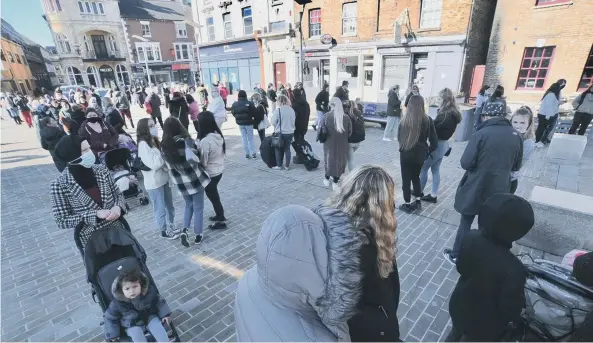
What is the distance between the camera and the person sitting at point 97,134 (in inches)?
207

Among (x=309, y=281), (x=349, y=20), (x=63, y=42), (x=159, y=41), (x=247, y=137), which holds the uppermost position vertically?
(x=159, y=41)

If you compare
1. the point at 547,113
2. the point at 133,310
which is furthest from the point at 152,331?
the point at 547,113

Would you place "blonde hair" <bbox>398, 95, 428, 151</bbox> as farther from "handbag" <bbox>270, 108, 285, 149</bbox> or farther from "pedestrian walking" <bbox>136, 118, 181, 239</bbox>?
"pedestrian walking" <bbox>136, 118, 181, 239</bbox>

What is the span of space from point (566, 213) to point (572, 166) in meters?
4.37

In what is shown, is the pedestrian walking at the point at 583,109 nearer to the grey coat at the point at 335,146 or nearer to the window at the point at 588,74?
the window at the point at 588,74

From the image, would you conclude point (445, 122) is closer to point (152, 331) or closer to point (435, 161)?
point (435, 161)

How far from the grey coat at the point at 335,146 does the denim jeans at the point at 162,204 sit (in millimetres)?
2878

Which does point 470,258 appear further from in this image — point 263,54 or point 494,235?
point 263,54

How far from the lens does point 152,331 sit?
263 centimetres

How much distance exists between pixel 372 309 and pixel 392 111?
895 centimetres

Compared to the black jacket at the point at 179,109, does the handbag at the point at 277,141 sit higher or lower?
lower

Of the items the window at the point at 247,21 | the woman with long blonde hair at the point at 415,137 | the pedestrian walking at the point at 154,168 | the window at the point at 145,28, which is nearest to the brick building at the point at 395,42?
the window at the point at 247,21

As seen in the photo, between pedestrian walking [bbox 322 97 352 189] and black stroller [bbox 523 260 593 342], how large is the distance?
9.91 ft

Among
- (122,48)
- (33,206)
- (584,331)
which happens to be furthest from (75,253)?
(122,48)
